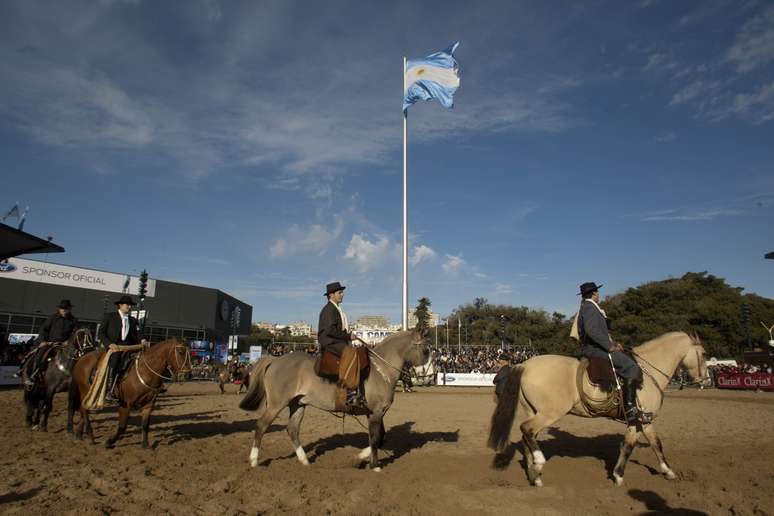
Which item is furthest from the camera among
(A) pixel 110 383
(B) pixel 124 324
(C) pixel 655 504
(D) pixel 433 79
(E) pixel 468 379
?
(E) pixel 468 379

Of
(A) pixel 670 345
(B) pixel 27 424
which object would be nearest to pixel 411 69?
(A) pixel 670 345

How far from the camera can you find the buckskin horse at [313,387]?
26.3ft

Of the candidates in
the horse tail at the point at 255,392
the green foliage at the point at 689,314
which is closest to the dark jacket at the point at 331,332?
the horse tail at the point at 255,392

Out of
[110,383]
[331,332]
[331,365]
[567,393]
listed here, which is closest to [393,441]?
[331,365]

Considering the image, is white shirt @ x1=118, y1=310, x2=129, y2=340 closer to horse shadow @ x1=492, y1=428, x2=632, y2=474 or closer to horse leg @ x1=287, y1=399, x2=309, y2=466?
horse leg @ x1=287, y1=399, x2=309, y2=466

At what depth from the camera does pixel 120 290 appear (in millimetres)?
62094

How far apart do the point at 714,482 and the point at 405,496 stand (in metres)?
4.90

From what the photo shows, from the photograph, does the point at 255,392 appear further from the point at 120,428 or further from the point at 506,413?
the point at 506,413

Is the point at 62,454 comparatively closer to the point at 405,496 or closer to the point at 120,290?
the point at 405,496

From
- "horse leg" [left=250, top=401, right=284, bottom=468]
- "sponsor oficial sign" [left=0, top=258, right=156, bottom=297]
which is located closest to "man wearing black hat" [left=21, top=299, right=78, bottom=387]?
"horse leg" [left=250, top=401, right=284, bottom=468]

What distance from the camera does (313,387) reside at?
26.9 feet

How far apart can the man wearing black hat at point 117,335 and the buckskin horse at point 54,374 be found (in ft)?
4.16

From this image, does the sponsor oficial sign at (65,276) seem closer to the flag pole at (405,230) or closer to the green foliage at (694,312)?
the flag pole at (405,230)

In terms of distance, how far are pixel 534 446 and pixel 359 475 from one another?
2.80m
